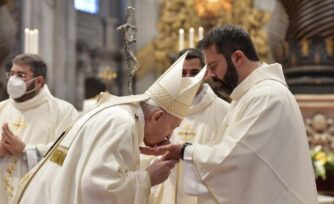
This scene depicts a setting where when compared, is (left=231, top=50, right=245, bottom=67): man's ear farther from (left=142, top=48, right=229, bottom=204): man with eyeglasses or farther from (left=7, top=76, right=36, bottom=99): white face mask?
(left=7, top=76, right=36, bottom=99): white face mask

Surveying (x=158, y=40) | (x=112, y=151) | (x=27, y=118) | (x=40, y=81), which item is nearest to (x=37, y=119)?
(x=27, y=118)

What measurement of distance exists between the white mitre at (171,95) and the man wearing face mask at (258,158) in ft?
0.75

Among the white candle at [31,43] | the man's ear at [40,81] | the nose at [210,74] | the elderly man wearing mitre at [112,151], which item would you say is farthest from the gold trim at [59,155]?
the white candle at [31,43]

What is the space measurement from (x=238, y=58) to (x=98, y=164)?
103 cm

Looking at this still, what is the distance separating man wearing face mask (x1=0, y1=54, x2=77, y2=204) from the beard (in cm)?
153

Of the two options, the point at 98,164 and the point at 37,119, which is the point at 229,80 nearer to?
the point at 98,164

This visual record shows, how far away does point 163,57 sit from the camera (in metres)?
12.0

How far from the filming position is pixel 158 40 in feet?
39.9

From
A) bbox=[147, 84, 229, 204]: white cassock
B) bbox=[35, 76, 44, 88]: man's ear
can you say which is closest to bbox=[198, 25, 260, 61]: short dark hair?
bbox=[147, 84, 229, 204]: white cassock

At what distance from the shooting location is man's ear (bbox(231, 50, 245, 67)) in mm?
2960

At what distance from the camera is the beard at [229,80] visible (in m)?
3.00

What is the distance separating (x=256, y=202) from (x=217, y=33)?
0.91m

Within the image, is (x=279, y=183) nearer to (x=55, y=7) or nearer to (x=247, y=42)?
(x=247, y=42)

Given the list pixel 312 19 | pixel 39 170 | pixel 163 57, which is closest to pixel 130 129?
pixel 39 170
